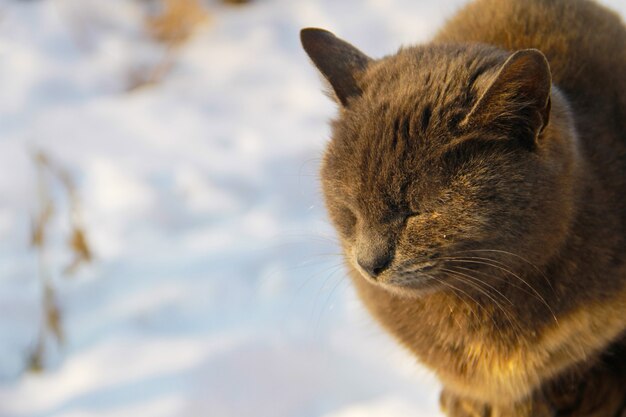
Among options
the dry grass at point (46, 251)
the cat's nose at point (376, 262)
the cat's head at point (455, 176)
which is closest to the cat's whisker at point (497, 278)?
the cat's head at point (455, 176)

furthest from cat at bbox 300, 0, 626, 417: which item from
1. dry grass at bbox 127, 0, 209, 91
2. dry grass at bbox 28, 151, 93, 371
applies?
dry grass at bbox 127, 0, 209, 91

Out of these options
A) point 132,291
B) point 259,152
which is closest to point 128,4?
point 259,152

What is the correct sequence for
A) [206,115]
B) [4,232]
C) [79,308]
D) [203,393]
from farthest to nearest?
1. [206,115]
2. [4,232]
3. [79,308]
4. [203,393]

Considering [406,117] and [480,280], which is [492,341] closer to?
[480,280]

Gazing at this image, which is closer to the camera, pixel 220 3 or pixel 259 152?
pixel 259 152

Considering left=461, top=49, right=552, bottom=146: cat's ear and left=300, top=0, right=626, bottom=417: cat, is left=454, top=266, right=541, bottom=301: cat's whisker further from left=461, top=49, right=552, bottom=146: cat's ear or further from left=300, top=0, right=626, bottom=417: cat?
left=461, top=49, right=552, bottom=146: cat's ear

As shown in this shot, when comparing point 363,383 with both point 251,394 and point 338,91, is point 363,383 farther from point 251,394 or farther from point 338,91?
point 338,91

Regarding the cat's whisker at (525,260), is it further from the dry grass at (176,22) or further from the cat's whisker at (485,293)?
the dry grass at (176,22)

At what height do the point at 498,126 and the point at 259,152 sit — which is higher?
the point at 498,126

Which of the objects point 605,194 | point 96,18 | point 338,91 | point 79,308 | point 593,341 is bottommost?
point 79,308
